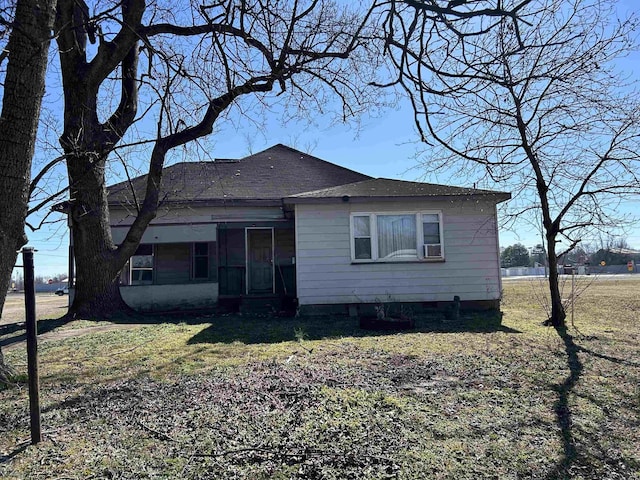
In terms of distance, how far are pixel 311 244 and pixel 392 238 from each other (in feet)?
6.46

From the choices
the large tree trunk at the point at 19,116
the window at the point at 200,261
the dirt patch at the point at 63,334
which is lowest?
the dirt patch at the point at 63,334

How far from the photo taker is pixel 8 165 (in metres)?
3.96

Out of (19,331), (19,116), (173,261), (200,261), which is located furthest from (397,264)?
(19,116)

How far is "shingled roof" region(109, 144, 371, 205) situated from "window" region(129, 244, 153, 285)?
1.65 meters

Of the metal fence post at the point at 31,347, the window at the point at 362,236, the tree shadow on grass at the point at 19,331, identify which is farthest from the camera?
the window at the point at 362,236

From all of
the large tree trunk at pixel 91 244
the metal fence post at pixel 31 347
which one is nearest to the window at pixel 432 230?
the large tree trunk at pixel 91 244

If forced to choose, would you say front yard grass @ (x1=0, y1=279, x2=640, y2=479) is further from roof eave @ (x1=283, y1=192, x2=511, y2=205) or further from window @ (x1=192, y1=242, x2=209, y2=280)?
window @ (x1=192, y1=242, x2=209, y2=280)

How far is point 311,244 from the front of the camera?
10484 millimetres

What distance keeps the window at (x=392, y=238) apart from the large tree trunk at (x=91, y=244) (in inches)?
210

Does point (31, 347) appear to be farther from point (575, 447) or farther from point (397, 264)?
point (397, 264)

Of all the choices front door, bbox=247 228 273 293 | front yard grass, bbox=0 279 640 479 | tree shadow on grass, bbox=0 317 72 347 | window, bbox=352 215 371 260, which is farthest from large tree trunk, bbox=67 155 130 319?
window, bbox=352 215 371 260

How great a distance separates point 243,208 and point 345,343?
6905mm

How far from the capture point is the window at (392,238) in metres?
10.6

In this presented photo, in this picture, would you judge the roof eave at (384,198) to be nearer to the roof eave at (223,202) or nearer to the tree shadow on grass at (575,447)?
the roof eave at (223,202)
